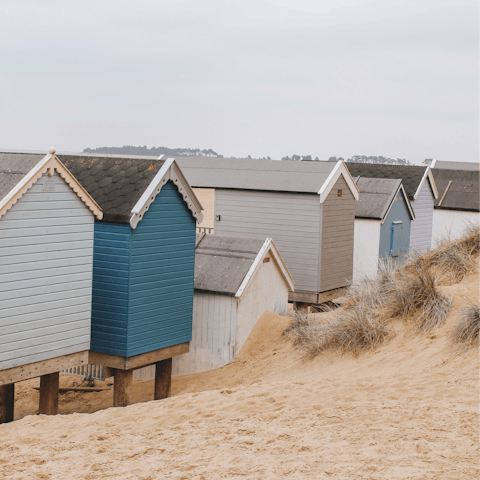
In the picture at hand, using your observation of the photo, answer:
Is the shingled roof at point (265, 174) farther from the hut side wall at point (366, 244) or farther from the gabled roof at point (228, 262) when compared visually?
the gabled roof at point (228, 262)

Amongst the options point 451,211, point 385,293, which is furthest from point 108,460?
point 451,211

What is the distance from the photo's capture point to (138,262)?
39.0 feet

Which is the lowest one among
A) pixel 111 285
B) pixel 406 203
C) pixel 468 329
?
pixel 468 329

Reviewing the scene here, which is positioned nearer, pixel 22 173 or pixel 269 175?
pixel 22 173

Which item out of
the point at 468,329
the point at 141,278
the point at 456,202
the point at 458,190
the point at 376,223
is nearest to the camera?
the point at 468,329

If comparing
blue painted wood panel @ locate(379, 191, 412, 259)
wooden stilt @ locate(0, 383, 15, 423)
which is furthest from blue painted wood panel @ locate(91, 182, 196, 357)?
blue painted wood panel @ locate(379, 191, 412, 259)

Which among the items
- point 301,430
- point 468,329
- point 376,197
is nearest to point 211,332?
point 468,329

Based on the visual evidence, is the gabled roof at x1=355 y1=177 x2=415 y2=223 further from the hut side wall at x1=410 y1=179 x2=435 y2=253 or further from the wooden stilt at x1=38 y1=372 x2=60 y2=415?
the wooden stilt at x1=38 y1=372 x2=60 y2=415

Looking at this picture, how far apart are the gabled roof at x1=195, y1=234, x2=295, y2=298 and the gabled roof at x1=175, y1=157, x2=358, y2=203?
103 inches

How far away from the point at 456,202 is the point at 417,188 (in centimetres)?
608

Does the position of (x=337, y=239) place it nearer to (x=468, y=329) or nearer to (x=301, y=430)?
(x=468, y=329)

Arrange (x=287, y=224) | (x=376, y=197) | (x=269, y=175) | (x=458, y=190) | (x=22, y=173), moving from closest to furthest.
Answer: (x=22, y=173)
(x=287, y=224)
(x=269, y=175)
(x=376, y=197)
(x=458, y=190)

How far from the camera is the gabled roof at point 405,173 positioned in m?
23.6

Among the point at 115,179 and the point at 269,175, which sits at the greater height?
the point at 269,175
